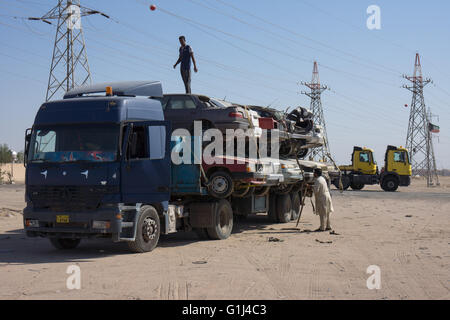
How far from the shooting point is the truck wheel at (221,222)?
12.5 meters

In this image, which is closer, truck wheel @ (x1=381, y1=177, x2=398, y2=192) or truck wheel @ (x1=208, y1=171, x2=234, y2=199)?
truck wheel @ (x1=208, y1=171, x2=234, y2=199)

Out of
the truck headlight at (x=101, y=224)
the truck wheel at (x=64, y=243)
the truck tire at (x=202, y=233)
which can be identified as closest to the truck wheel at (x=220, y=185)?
the truck tire at (x=202, y=233)

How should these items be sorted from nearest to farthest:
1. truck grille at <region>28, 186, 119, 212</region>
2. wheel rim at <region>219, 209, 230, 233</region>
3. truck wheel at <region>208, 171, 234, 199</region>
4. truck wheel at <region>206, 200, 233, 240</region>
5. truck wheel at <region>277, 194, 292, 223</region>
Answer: truck grille at <region>28, 186, 119, 212</region>, truck wheel at <region>208, 171, 234, 199</region>, truck wheel at <region>206, 200, 233, 240</region>, wheel rim at <region>219, 209, 230, 233</region>, truck wheel at <region>277, 194, 292, 223</region>

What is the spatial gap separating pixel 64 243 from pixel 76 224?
5.29ft

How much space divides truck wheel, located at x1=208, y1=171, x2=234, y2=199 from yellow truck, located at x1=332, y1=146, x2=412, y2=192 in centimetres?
2596

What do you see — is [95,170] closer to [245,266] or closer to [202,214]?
[202,214]

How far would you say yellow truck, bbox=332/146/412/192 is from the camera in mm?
36906

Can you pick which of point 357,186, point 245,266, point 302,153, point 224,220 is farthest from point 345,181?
point 245,266

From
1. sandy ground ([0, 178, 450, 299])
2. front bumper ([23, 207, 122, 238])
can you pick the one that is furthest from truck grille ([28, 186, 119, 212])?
sandy ground ([0, 178, 450, 299])

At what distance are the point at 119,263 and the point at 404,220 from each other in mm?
11335

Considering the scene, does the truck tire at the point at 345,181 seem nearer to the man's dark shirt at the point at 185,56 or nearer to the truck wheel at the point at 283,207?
the truck wheel at the point at 283,207

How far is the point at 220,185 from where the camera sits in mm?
12156

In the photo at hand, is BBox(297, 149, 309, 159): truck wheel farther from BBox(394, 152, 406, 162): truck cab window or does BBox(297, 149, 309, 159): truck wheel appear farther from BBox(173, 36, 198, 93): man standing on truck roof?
Answer: BBox(394, 152, 406, 162): truck cab window
